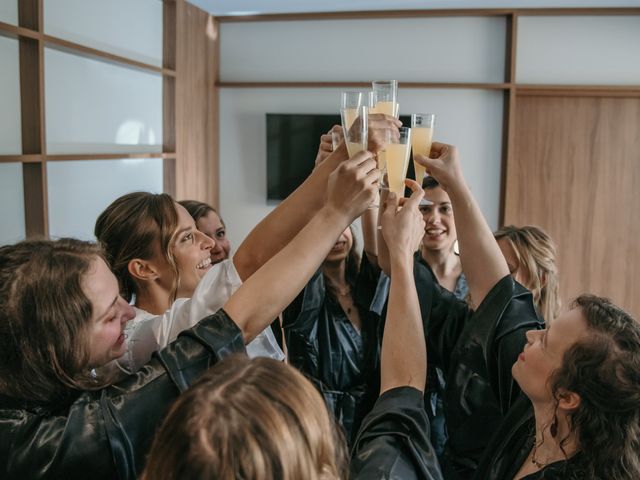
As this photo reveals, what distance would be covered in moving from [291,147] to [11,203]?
248 centimetres

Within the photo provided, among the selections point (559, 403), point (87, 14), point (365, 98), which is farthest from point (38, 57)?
point (559, 403)

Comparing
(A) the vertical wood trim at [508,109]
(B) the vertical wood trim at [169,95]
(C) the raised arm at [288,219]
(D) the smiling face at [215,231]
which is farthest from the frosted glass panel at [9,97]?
(A) the vertical wood trim at [508,109]

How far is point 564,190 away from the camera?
484cm

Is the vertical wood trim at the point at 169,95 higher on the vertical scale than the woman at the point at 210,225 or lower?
higher

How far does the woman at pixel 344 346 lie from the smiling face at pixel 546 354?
91 cm

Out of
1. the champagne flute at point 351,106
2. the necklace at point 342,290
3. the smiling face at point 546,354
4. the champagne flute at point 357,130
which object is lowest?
the necklace at point 342,290

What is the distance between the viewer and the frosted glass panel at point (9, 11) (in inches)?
109

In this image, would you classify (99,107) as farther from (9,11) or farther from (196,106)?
(196,106)

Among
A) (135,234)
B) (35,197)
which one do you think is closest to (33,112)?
(35,197)

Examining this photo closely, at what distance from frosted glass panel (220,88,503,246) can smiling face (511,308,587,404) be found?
151 inches

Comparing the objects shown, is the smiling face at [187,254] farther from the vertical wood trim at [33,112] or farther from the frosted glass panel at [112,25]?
the frosted glass panel at [112,25]

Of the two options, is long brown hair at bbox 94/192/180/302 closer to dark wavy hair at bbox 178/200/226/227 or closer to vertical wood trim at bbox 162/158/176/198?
dark wavy hair at bbox 178/200/226/227

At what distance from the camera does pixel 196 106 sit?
4.86 metres

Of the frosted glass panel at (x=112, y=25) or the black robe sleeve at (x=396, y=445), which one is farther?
the frosted glass panel at (x=112, y=25)
